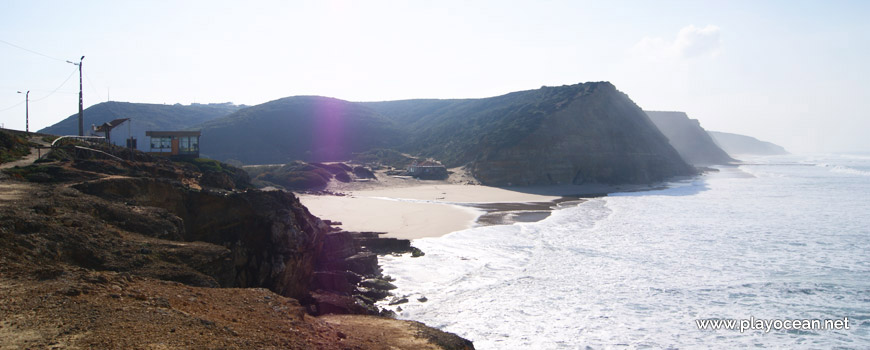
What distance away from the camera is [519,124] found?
5878cm

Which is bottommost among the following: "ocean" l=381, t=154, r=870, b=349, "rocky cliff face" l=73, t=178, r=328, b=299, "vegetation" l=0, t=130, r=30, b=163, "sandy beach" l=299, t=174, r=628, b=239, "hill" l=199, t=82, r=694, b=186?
"ocean" l=381, t=154, r=870, b=349

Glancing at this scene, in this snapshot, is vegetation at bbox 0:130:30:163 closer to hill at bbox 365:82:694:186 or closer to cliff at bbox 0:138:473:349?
cliff at bbox 0:138:473:349

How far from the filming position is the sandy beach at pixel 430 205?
80.8ft

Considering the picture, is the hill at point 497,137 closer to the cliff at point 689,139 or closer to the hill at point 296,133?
the hill at point 296,133

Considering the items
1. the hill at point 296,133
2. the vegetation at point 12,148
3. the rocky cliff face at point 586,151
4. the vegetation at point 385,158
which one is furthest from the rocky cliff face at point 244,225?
the hill at point 296,133

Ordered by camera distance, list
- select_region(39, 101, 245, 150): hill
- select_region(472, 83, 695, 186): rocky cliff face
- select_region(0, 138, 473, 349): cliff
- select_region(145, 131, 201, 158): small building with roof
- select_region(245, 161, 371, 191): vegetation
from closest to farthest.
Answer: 1. select_region(0, 138, 473, 349): cliff
2. select_region(145, 131, 201, 158): small building with roof
3. select_region(245, 161, 371, 191): vegetation
4. select_region(472, 83, 695, 186): rocky cliff face
5. select_region(39, 101, 245, 150): hill

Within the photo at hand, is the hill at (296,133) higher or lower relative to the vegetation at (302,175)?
higher

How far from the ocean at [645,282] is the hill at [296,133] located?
56637mm

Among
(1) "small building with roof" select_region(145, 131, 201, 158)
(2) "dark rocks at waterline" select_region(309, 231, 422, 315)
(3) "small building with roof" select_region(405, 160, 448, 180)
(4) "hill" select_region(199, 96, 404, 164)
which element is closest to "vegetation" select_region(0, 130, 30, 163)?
(1) "small building with roof" select_region(145, 131, 201, 158)

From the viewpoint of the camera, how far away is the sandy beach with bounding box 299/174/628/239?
24631 millimetres

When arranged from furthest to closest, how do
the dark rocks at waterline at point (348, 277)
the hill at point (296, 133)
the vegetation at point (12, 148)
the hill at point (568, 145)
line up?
1. the hill at point (296, 133)
2. the hill at point (568, 145)
3. the vegetation at point (12, 148)
4. the dark rocks at waterline at point (348, 277)

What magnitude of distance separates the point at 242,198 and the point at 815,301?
555 inches

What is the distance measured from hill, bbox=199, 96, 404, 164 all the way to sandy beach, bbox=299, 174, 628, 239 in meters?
33.0

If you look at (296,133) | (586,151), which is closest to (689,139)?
(586,151)
